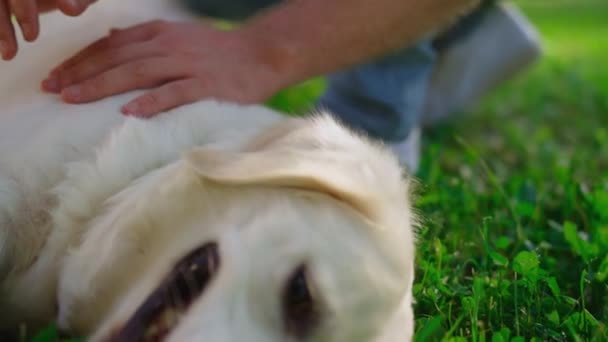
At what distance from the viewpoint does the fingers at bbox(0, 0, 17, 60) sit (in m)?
2.36

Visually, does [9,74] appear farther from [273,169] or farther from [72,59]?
[273,169]

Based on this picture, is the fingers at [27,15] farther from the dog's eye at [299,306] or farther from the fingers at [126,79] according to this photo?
the dog's eye at [299,306]

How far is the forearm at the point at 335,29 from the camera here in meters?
2.95

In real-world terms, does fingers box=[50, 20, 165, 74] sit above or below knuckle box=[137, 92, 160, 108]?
above

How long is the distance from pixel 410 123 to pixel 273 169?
2.42 metres

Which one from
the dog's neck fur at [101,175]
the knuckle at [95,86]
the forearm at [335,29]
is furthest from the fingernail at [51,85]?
the forearm at [335,29]

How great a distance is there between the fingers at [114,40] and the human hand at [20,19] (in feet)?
0.57

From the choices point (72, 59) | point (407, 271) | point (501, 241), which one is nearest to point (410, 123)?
point (501, 241)

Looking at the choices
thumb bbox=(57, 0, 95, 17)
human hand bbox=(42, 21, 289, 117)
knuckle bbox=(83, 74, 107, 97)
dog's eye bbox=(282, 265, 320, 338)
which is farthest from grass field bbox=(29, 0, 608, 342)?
thumb bbox=(57, 0, 95, 17)

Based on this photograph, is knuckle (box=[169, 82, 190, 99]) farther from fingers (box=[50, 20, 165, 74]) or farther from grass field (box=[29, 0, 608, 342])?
grass field (box=[29, 0, 608, 342])

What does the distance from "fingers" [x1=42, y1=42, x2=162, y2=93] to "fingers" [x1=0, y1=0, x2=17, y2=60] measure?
0.14 meters

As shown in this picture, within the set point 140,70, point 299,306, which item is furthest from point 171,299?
point 140,70

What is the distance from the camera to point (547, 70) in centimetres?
694

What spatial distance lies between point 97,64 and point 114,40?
16cm
